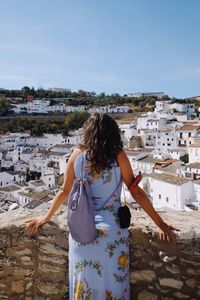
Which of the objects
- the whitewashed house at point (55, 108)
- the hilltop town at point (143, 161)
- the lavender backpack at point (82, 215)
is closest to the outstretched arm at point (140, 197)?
the lavender backpack at point (82, 215)

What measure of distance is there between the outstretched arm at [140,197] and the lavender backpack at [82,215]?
29 centimetres

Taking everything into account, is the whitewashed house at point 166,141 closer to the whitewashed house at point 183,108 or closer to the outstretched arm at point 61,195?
the whitewashed house at point 183,108

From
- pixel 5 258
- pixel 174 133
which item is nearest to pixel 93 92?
pixel 174 133

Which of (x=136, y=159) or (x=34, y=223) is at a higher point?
(x=34, y=223)

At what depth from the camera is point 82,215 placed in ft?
7.98

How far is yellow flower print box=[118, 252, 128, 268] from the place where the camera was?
2479mm

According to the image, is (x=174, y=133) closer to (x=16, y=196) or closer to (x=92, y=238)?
(x=16, y=196)

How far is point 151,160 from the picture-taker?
37.8m

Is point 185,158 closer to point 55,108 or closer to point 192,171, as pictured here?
point 192,171

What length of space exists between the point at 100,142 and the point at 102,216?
1.66ft

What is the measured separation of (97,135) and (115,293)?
1089mm

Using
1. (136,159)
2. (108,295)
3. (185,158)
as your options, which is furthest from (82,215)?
(185,158)

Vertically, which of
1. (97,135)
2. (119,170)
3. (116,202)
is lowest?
(116,202)

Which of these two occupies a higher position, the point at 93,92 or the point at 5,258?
the point at 93,92
